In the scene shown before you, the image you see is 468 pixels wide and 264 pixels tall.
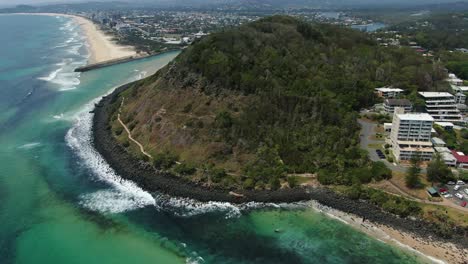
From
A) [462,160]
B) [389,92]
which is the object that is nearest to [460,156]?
[462,160]

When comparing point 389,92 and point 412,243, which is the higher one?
point 389,92

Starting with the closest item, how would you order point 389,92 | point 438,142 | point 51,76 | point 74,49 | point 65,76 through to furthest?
point 438,142
point 389,92
point 51,76
point 65,76
point 74,49

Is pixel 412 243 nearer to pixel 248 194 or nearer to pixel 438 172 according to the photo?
pixel 438 172

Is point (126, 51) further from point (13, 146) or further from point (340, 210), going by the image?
point (340, 210)

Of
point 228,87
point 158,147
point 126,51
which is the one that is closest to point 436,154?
point 228,87

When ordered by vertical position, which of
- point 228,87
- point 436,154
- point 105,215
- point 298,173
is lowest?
point 105,215

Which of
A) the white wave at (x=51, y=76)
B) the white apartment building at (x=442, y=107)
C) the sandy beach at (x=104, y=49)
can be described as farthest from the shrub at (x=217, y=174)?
the sandy beach at (x=104, y=49)
